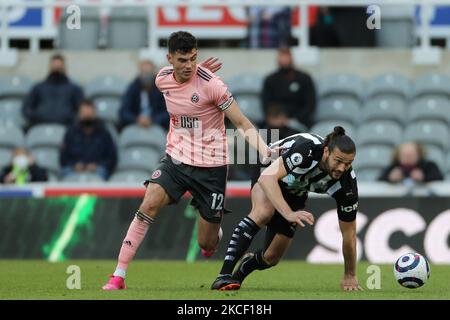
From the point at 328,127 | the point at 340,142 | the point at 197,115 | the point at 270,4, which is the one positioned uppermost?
the point at 270,4

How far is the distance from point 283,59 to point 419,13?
→ 306 centimetres

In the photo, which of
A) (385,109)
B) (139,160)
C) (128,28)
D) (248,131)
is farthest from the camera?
(128,28)

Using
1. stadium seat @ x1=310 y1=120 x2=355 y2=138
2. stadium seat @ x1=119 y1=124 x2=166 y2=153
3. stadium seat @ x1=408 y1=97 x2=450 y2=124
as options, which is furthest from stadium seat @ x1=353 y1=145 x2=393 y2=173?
stadium seat @ x1=119 y1=124 x2=166 y2=153

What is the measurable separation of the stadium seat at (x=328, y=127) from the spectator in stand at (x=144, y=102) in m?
2.13

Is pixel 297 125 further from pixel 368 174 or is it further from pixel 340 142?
pixel 340 142

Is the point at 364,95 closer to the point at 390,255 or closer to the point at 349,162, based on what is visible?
the point at 390,255

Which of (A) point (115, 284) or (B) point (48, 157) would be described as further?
(B) point (48, 157)

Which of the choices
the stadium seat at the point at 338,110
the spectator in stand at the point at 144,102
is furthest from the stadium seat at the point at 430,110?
the spectator in stand at the point at 144,102

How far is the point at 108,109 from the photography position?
760 inches

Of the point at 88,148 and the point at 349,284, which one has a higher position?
the point at 88,148

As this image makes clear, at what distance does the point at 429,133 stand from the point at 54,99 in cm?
540

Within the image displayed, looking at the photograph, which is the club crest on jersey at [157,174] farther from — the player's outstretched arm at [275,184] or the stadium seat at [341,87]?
the stadium seat at [341,87]

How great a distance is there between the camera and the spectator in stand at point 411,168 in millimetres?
16672

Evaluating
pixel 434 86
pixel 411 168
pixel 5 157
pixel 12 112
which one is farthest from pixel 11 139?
pixel 434 86
